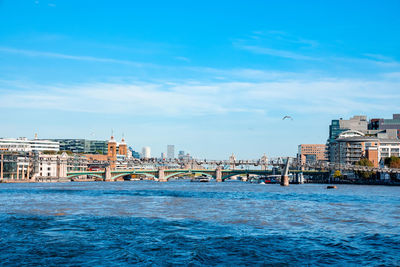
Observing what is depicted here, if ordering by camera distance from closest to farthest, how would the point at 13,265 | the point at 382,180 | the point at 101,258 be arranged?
the point at 13,265, the point at 101,258, the point at 382,180

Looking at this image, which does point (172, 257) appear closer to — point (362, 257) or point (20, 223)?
point (362, 257)

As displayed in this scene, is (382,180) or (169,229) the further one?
(382,180)

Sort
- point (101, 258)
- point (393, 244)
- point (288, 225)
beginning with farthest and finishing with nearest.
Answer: point (288, 225) < point (393, 244) < point (101, 258)

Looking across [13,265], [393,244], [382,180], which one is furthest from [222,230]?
[382,180]

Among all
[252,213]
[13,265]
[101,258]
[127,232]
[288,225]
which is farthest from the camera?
[252,213]

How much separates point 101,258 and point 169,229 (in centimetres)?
1380

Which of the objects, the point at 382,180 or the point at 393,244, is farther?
the point at 382,180

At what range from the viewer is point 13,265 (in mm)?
29969

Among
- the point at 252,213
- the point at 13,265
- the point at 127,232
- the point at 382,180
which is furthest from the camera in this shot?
the point at 382,180

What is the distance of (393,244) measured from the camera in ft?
124

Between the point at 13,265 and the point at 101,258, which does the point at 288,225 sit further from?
the point at 13,265

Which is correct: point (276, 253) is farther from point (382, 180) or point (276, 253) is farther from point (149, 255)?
point (382, 180)

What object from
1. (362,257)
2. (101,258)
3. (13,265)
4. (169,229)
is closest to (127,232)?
(169,229)

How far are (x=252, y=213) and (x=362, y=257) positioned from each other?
2864cm
